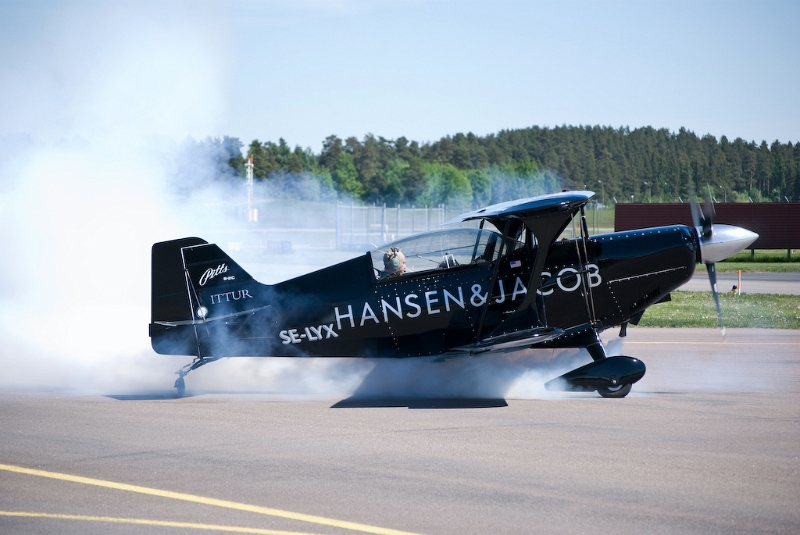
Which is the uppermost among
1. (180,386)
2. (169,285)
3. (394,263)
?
(394,263)

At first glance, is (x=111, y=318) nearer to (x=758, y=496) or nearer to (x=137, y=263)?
(x=137, y=263)

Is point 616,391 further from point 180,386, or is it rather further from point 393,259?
point 180,386

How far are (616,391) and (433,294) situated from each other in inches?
101

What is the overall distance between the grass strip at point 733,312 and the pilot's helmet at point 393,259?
29.5 feet

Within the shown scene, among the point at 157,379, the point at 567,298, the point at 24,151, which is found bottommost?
the point at 157,379

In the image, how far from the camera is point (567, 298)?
32.5ft

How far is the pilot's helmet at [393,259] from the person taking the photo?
9.99 metres

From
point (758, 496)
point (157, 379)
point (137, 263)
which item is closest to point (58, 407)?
point (157, 379)

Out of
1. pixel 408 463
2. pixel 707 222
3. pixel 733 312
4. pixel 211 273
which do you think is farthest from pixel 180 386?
pixel 733 312

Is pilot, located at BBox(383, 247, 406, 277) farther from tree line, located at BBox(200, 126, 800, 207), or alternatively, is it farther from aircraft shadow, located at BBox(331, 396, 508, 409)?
tree line, located at BBox(200, 126, 800, 207)

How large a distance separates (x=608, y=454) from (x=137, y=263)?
36.2 ft

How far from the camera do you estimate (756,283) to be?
26641mm

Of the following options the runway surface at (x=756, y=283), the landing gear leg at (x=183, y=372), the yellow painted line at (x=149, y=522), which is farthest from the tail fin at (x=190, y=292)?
the runway surface at (x=756, y=283)

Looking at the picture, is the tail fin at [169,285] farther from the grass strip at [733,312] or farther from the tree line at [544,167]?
the tree line at [544,167]
